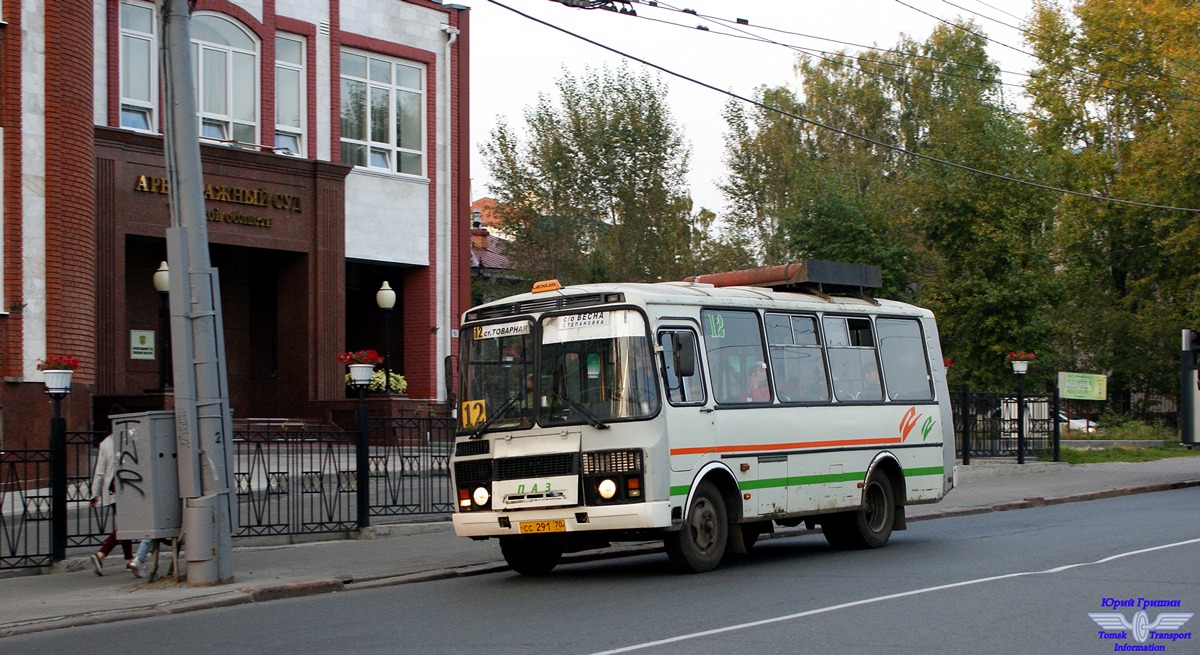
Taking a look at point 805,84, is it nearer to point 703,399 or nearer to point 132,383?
point 132,383

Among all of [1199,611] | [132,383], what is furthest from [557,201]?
[1199,611]

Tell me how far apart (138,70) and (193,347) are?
15.6m

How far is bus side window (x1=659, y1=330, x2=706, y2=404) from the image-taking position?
41.2ft

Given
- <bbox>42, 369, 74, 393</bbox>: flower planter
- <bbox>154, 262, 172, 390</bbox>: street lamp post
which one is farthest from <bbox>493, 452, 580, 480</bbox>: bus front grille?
<bbox>154, 262, 172, 390</bbox>: street lamp post

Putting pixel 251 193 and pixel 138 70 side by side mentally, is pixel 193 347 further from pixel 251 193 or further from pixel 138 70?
pixel 138 70

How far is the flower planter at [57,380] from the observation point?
48.3ft

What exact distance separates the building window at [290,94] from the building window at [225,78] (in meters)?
0.65

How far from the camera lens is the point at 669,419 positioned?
12578mm

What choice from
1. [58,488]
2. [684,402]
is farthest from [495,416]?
[58,488]

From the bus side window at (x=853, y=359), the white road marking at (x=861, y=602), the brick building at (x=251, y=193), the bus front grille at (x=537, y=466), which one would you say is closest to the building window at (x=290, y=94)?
the brick building at (x=251, y=193)

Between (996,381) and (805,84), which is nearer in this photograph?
(996,381)

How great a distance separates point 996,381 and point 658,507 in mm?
26873

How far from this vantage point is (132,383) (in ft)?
90.1

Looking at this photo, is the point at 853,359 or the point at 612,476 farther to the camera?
the point at 853,359
